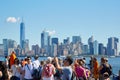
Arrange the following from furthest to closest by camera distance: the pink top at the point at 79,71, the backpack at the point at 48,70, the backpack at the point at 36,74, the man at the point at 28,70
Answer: the backpack at the point at 36,74 → the man at the point at 28,70 → the pink top at the point at 79,71 → the backpack at the point at 48,70

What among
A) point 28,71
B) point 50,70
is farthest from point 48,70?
point 28,71

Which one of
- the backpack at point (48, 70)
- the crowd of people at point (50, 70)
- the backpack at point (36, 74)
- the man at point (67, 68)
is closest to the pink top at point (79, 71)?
the crowd of people at point (50, 70)

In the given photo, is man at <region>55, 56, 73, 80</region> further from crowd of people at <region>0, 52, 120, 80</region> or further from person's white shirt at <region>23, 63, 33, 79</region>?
person's white shirt at <region>23, 63, 33, 79</region>

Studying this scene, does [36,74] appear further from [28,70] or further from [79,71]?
[79,71]

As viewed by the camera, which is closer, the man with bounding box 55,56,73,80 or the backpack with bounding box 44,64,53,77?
the man with bounding box 55,56,73,80

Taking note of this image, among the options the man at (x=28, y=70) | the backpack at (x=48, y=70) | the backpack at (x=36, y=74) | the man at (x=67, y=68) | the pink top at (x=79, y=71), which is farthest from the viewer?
the backpack at (x=36, y=74)

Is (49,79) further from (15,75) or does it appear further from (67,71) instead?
(15,75)

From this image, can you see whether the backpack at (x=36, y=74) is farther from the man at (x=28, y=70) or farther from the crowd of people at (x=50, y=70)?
the man at (x=28, y=70)

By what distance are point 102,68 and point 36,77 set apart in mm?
2569

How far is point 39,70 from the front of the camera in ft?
55.3

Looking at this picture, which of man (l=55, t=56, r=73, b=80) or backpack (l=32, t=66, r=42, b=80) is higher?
man (l=55, t=56, r=73, b=80)

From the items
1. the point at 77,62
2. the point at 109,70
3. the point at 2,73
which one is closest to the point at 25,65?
the point at 77,62

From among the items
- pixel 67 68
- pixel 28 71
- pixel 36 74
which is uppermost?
pixel 67 68

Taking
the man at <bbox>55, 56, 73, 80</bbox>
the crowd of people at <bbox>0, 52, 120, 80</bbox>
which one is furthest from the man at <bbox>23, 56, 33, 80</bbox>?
the man at <bbox>55, 56, 73, 80</bbox>
